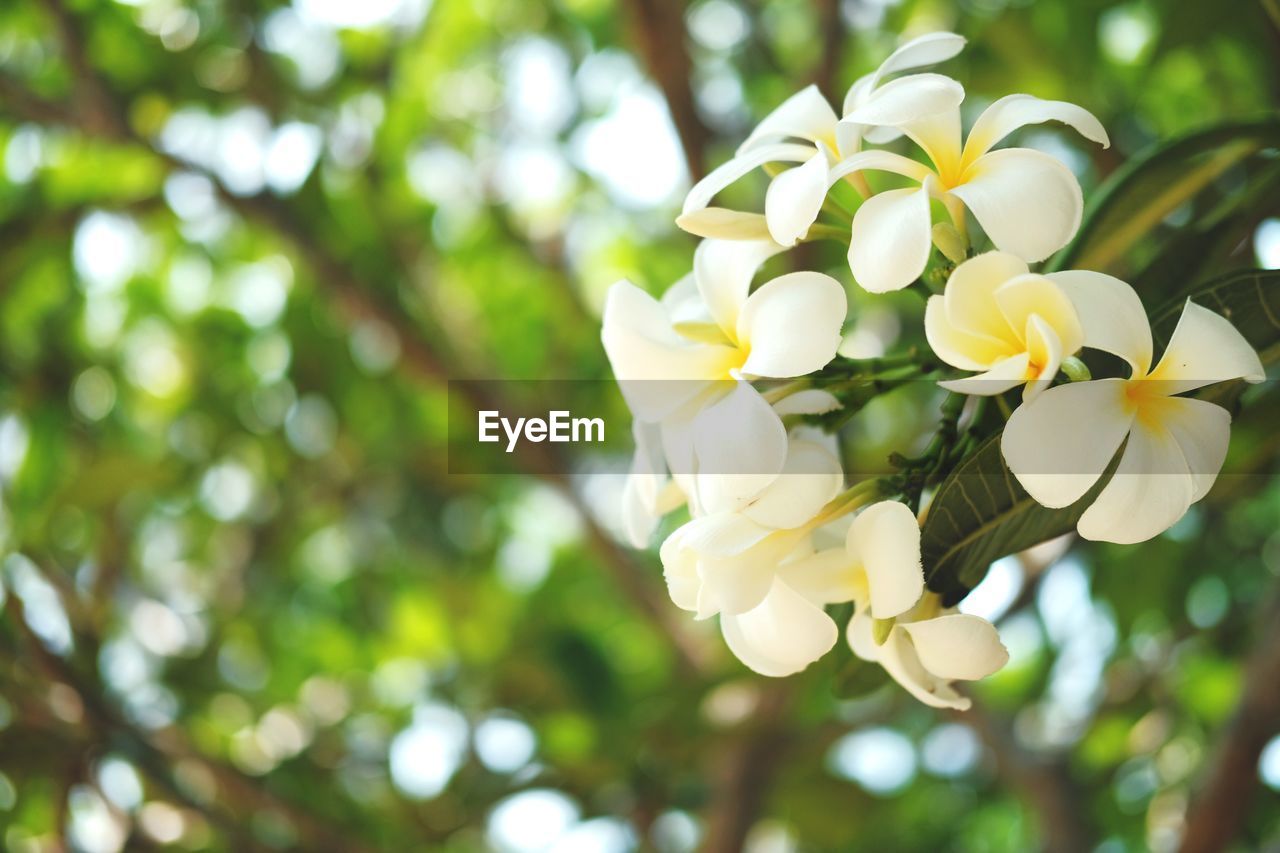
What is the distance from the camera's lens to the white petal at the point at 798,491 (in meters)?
0.32

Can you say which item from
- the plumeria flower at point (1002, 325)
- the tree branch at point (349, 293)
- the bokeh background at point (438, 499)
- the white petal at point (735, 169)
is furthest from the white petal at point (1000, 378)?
the tree branch at point (349, 293)

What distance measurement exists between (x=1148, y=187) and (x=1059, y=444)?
0.25m

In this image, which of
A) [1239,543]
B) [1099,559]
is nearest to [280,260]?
[1099,559]

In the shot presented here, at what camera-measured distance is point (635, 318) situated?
0.36m

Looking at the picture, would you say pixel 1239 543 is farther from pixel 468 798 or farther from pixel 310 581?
pixel 310 581

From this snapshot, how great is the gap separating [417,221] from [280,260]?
9.1 inches

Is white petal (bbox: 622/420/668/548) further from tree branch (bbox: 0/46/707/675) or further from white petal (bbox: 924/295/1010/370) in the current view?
tree branch (bbox: 0/46/707/675)

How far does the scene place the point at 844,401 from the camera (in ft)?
1.21

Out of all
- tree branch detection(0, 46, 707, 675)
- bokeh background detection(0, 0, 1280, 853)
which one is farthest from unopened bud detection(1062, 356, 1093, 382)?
tree branch detection(0, 46, 707, 675)

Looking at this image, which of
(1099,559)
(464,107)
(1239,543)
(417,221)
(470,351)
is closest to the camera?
(1099,559)

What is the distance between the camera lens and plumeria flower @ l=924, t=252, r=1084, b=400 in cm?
28

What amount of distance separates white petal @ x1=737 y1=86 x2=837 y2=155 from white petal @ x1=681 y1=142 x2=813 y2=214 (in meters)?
0.01

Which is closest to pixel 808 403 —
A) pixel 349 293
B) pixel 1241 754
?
pixel 1241 754

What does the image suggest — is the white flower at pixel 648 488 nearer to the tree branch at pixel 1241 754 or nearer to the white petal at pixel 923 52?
the white petal at pixel 923 52
